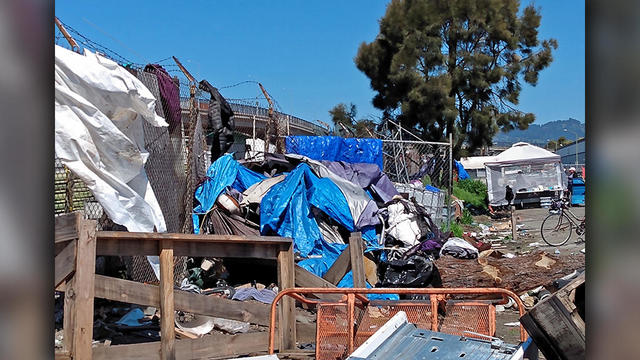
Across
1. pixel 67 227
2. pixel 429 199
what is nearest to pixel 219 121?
pixel 429 199

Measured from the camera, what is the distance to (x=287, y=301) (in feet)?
17.6

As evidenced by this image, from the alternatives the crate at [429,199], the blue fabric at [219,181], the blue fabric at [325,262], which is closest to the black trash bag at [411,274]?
the blue fabric at [325,262]

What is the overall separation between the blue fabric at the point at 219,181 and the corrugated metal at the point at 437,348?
20.2 ft

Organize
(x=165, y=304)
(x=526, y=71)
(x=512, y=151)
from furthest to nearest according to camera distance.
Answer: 1. (x=526, y=71)
2. (x=512, y=151)
3. (x=165, y=304)

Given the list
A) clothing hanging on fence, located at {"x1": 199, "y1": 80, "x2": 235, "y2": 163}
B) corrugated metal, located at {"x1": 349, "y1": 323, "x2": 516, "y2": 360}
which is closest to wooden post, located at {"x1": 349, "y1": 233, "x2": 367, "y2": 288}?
corrugated metal, located at {"x1": 349, "y1": 323, "x2": 516, "y2": 360}

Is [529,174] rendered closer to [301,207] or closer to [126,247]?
[301,207]

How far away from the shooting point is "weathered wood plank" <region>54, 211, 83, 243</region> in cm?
427

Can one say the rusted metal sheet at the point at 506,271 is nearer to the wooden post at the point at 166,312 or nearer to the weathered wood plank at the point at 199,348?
the weathered wood plank at the point at 199,348

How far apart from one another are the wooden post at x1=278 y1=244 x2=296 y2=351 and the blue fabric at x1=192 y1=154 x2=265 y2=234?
13.5 ft

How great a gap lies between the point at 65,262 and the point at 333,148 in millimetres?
10583
